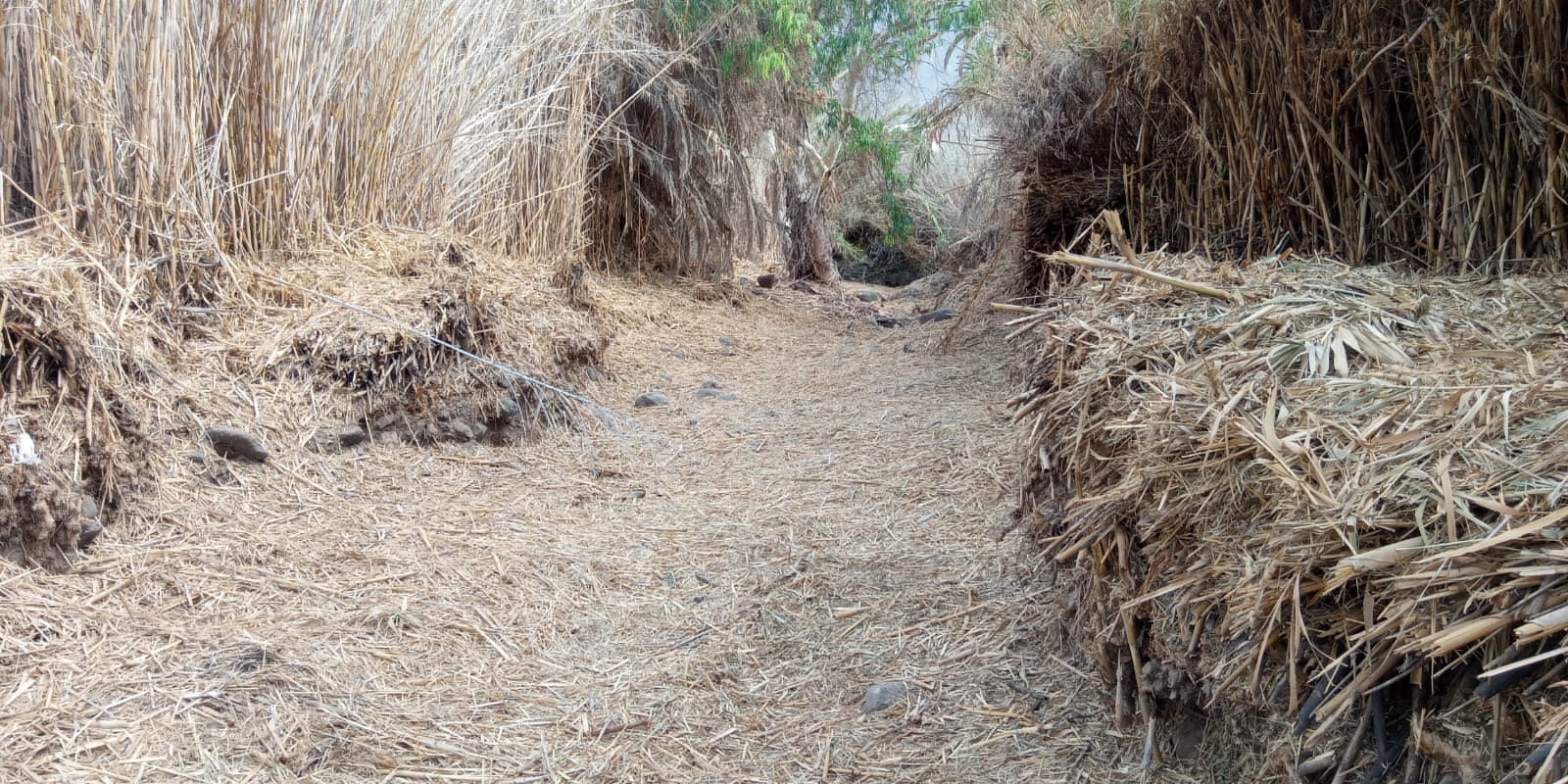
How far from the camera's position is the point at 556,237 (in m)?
5.76

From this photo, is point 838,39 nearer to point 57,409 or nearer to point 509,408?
point 509,408

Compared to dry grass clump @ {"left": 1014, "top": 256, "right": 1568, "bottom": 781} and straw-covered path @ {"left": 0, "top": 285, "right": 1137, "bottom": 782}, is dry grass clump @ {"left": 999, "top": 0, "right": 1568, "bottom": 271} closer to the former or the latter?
dry grass clump @ {"left": 1014, "top": 256, "right": 1568, "bottom": 781}

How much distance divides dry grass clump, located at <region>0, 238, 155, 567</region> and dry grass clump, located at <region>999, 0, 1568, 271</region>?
2.88 metres

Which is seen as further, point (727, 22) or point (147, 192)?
point (727, 22)

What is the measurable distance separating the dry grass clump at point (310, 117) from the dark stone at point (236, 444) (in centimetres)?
67

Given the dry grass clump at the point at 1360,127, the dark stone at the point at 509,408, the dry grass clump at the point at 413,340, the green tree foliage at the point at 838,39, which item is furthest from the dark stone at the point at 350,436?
the green tree foliage at the point at 838,39

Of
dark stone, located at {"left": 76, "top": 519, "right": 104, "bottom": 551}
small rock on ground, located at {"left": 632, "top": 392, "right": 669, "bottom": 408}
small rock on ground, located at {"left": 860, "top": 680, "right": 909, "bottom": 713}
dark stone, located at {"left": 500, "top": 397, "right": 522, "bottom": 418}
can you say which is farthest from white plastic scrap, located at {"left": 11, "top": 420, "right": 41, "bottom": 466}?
small rock on ground, located at {"left": 632, "top": 392, "right": 669, "bottom": 408}

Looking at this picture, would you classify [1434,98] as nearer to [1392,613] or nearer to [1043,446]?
[1043,446]

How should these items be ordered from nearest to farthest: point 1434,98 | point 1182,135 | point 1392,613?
point 1392,613 < point 1434,98 < point 1182,135

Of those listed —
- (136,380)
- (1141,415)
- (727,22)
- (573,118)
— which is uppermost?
(727,22)

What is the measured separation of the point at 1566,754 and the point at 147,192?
365 cm

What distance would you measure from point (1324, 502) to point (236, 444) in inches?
115

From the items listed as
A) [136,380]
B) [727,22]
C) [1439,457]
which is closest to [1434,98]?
[1439,457]

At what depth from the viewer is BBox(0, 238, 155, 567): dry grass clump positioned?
93.3 inches
